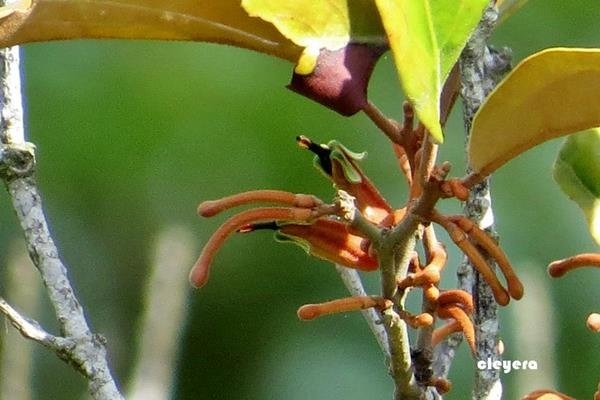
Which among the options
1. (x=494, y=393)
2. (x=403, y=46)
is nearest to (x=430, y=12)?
(x=403, y=46)

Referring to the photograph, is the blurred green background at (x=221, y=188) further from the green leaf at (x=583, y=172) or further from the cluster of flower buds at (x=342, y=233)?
the cluster of flower buds at (x=342, y=233)

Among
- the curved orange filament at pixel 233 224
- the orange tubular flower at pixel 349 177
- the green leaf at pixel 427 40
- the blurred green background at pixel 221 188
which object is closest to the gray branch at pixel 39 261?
the curved orange filament at pixel 233 224

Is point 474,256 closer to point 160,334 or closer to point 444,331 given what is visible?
point 444,331

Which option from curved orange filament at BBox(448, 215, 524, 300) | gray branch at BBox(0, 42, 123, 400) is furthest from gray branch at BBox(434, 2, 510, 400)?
gray branch at BBox(0, 42, 123, 400)

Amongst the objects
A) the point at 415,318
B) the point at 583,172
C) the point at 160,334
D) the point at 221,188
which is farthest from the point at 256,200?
the point at 221,188

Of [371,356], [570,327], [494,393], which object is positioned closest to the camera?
[494,393]

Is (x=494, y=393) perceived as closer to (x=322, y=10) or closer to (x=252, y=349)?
(x=322, y=10)
